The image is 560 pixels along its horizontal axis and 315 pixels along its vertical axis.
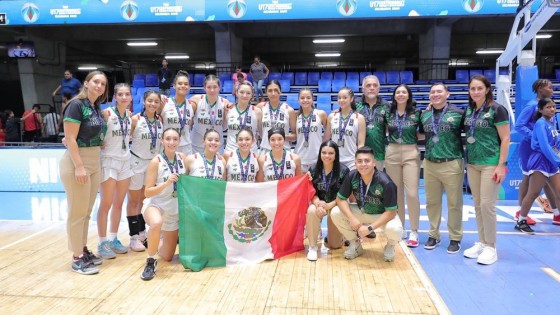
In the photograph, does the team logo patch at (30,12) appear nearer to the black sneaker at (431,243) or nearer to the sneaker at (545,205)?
the black sneaker at (431,243)

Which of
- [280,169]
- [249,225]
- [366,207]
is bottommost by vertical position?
[249,225]

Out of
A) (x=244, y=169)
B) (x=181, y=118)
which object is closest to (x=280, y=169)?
(x=244, y=169)

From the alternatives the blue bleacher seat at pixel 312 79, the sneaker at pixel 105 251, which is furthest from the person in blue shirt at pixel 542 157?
the blue bleacher seat at pixel 312 79

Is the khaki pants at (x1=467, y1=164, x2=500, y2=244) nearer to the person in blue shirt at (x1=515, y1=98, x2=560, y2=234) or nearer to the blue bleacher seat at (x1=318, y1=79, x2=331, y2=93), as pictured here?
the person in blue shirt at (x1=515, y1=98, x2=560, y2=234)

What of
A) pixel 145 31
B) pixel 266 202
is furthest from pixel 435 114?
pixel 145 31

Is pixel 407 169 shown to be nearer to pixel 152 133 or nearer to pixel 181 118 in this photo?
pixel 181 118

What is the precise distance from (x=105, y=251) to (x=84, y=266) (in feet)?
1.41

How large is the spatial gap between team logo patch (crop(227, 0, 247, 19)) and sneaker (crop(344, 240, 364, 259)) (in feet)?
27.2

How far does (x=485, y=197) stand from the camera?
13.4 feet

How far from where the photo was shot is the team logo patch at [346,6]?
10.9m

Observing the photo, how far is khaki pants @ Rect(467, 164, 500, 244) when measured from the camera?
4.05m

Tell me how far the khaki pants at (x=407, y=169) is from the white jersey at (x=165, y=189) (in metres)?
2.20

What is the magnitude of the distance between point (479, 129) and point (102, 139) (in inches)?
136

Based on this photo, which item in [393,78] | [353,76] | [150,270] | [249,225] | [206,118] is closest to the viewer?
[150,270]
